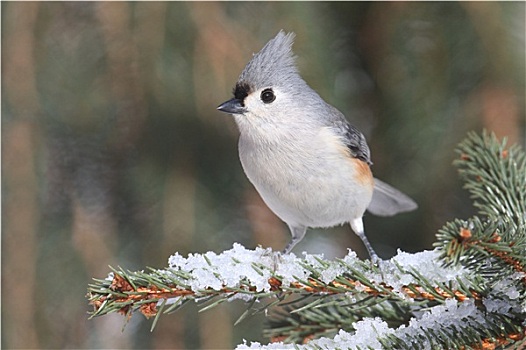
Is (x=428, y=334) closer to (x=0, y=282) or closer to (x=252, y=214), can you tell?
(x=252, y=214)

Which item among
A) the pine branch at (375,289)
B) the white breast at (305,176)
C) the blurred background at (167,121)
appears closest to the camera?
the pine branch at (375,289)

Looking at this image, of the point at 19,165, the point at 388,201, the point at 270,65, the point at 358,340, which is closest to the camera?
the point at 358,340

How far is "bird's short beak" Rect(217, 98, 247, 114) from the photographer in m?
1.69

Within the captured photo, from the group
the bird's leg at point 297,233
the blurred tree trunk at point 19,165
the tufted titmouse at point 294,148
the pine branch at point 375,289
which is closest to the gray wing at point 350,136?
the tufted titmouse at point 294,148

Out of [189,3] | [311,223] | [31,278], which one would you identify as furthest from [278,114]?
[31,278]

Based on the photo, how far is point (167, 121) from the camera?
75.7 inches

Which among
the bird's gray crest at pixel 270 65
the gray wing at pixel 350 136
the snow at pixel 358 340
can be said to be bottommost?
the snow at pixel 358 340

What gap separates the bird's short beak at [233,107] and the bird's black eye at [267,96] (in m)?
0.08

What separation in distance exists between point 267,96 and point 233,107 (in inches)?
5.1

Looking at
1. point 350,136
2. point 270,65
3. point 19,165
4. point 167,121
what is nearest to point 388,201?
point 350,136

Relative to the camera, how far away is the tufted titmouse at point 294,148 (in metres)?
1.66

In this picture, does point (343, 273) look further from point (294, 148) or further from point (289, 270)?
point (294, 148)

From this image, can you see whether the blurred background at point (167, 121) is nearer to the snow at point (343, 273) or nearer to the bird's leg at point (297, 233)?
the bird's leg at point (297, 233)

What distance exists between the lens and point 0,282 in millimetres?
1872
